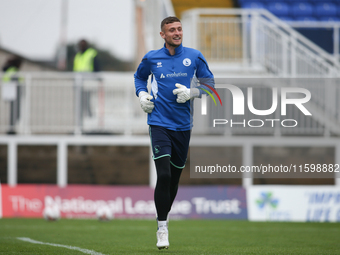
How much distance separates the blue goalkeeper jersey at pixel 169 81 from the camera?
18.5 ft

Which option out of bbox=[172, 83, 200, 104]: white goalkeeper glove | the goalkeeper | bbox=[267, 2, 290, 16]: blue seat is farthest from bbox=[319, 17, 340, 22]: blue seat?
bbox=[172, 83, 200, 104]: white goalkeeper glove

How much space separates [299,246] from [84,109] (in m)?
6.94

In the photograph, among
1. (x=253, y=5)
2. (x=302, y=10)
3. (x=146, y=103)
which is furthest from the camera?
(x=302, y=10)

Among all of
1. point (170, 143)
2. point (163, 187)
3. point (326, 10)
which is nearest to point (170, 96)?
point (170, 143)

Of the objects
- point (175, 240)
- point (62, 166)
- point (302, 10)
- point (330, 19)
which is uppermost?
point (302, 10)

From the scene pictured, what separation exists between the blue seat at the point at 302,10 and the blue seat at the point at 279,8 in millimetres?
229

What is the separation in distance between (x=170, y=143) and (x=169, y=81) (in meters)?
0.60

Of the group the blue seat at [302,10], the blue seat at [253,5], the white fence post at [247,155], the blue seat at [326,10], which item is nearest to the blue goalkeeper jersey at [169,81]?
the white fence post at [247,155]

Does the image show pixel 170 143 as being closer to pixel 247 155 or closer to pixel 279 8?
pixel 247 155

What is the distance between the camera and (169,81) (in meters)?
5.64

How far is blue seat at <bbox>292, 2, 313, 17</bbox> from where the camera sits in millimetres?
17078

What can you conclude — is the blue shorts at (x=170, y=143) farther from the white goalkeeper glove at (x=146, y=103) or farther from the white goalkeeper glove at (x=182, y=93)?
the white goalkeeper glove at (x=182, y=93)

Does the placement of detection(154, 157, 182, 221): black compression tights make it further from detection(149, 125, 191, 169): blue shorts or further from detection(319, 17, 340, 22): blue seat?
detection(319, 17, 340, 22): blue seat

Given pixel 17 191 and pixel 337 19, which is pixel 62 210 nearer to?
pixel 17 191
